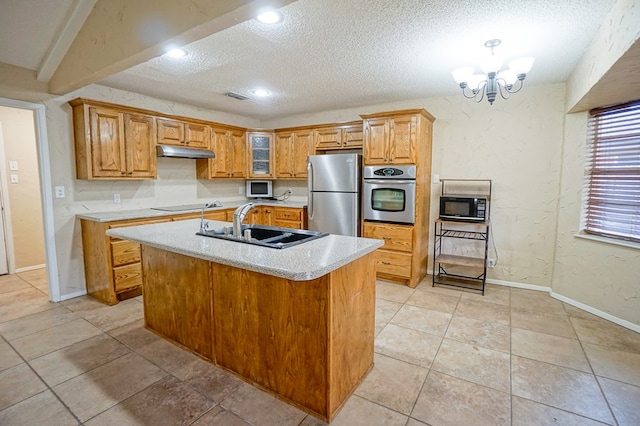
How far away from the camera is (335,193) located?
4.24m

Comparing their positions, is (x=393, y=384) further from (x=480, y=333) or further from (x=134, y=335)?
(x=134, y=335)

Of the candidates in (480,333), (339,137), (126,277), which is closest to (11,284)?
(126,277)

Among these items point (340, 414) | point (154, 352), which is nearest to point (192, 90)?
point (154, 352)

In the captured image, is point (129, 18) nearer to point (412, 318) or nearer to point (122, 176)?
point (122, 176)

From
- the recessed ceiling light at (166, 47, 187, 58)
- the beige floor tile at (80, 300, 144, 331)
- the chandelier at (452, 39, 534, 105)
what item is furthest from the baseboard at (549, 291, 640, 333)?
the recessed ceiling light at (166, 47, 187, 58)

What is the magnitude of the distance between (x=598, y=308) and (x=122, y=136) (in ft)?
17.2

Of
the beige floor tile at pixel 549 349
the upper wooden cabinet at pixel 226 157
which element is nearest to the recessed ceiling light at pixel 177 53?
the upper wooden cabinet at pixel 226 157

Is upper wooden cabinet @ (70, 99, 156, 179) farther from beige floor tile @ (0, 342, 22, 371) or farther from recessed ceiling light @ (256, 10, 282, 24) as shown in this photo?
recessed ceiling light @ (256, 10, 282, 24)

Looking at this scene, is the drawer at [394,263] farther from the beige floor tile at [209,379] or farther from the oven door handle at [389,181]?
the beige floor tile at [209,379]

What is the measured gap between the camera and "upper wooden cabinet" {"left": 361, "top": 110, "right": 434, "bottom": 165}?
3615 mm

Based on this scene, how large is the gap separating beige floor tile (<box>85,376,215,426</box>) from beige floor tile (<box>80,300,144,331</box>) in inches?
45.9

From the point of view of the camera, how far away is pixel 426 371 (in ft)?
7.09

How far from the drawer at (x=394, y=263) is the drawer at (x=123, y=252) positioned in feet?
9.30

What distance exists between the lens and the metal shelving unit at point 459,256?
12.3ft
